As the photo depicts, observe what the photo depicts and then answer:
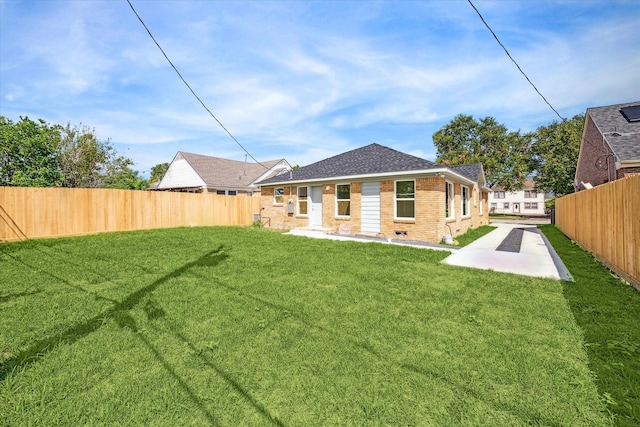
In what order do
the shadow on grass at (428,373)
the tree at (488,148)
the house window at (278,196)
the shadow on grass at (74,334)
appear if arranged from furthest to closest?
the tree at (488,148) → the house window at (278,196) → the shadow on grass at (74,334) → the shadow on grass at (428,373)

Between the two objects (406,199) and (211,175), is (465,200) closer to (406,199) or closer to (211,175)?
(406,199)

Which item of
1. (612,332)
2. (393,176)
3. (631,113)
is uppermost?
(631,113)

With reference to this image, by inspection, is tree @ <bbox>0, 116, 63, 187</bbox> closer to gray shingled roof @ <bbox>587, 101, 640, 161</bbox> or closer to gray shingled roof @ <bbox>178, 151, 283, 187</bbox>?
gray shingled roof @ <bbox>178, 151, 283, 187</bbox>

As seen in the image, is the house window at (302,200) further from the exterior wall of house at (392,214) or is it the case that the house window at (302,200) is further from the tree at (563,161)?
the tree at (563,161)

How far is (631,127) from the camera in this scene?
555 inches

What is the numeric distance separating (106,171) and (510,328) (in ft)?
97.4

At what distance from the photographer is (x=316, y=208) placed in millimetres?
15531

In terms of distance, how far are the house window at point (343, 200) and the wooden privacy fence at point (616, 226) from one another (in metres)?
8.69

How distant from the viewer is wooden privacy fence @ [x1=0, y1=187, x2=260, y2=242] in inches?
433

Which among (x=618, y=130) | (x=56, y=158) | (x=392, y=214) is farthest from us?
(x=56, y=158)

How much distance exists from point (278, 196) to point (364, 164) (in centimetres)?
607

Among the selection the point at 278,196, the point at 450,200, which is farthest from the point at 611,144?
the point at 278,196

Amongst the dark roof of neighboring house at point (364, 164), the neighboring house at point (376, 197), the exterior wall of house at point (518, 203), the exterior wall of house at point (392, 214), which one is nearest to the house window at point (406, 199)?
the neighboring house at point (376, 197)

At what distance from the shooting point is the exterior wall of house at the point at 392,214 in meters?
11.0
